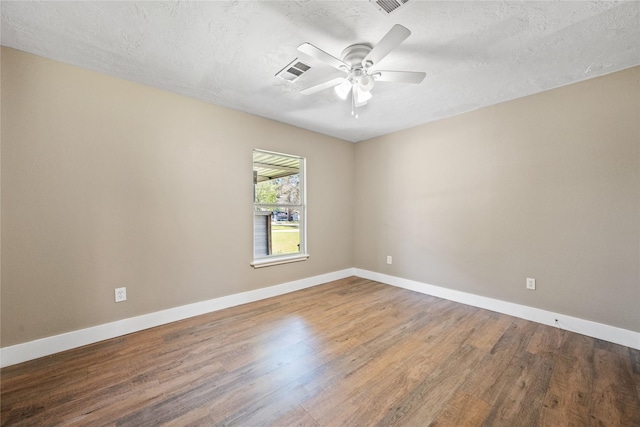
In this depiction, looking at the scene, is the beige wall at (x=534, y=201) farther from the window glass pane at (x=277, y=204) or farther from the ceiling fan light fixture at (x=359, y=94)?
the ceiling fan light fixture at (x=359, y=94)

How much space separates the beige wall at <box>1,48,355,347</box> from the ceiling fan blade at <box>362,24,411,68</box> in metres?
1.97

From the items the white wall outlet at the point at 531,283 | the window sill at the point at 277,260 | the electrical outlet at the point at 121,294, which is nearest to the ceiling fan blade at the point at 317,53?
the window sill at the point at 277,260

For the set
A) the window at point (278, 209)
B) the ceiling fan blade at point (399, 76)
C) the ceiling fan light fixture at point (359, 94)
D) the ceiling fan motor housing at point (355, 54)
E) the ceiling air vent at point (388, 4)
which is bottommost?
the window at point (278, 209)

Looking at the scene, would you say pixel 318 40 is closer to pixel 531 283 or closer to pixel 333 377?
pixel 333 377

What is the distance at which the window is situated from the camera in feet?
11.3

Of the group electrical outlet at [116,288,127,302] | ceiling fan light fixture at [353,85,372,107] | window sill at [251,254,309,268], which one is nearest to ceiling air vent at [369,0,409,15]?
ceiling fan light fixture at [353,85,372,107]

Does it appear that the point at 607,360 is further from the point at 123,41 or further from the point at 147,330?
the point at 123,41

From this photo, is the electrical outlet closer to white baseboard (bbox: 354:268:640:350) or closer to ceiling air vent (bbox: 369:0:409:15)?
A: ceiling air vent (bbox: 369:0:409:15)

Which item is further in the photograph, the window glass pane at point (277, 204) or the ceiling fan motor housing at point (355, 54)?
the window glass pane at point (277, 204)

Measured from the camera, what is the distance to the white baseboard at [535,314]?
7.29 ft

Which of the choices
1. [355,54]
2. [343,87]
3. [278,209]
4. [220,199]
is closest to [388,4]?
[355,54]

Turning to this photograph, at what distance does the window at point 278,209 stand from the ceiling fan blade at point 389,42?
2.05 m

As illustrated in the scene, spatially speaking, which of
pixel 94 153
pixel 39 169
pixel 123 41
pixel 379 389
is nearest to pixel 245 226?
pixel 94 153

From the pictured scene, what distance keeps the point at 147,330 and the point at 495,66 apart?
407cm
